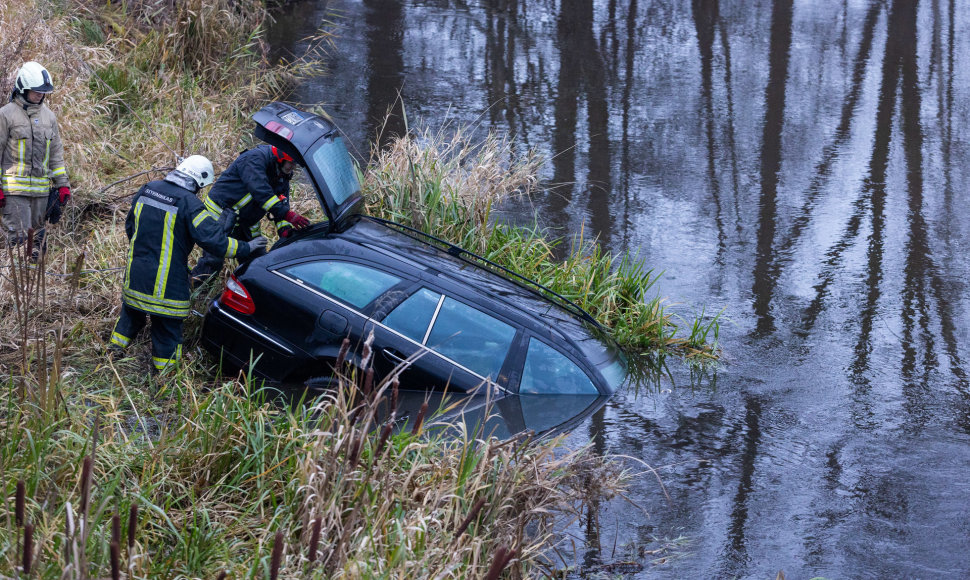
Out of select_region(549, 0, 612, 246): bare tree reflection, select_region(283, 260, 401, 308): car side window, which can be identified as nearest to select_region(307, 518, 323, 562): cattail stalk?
select_region(283, 260, 401, 308): car side window

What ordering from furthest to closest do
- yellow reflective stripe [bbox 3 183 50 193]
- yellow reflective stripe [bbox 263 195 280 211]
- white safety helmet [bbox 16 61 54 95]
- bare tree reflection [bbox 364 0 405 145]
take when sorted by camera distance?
bare tree reflection [bbox 364 0 405 145], yellow reflective stripe [bbox 3 183 50 193], white safety helmet [bbox 16 61 54 95], yellow reflective stripe [bbox 263 195 280 211]

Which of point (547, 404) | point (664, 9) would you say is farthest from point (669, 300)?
point (664, 9)

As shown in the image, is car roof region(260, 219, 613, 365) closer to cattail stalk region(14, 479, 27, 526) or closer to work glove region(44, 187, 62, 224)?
work glove region(44, 187, 62, 224)

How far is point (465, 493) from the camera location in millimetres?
4664

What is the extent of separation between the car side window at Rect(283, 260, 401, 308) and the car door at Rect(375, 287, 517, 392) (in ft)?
0.63

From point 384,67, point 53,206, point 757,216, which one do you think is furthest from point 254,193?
point 384,67

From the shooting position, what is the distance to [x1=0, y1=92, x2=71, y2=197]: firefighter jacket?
24.6 feet

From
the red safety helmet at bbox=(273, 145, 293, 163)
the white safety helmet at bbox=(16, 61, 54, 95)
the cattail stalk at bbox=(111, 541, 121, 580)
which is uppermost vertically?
the white safety helmet at bbox=(16, 61, 54, 95)

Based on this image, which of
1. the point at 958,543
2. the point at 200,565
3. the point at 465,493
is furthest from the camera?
the point at 958,543

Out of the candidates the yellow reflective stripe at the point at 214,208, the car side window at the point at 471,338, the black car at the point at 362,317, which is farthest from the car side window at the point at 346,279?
the yellow reflective stripe at the point at 214,208

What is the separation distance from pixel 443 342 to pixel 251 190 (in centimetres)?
189

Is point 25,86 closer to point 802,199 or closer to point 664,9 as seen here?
point 802,199

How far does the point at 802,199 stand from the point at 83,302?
8314mm

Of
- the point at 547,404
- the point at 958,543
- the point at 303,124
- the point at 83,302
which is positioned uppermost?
the point at 303,124
